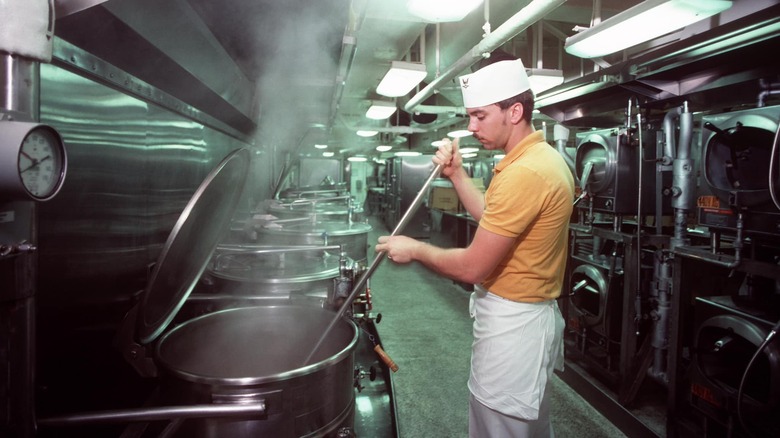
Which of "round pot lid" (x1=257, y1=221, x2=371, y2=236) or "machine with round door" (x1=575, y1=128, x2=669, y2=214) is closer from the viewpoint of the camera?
"round pot lid" (x1=257, y1=221, x2=371, y2=236)

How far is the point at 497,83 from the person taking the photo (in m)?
1.78

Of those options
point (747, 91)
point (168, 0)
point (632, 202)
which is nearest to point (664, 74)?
point (747, 91)

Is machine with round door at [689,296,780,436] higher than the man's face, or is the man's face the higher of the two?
the man's face

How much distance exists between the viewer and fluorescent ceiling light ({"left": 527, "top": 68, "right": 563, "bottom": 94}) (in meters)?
3.91

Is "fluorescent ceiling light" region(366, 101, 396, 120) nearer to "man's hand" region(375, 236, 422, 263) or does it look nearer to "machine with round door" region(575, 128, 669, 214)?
"machine with round door" region(575, 128, 669, 214)

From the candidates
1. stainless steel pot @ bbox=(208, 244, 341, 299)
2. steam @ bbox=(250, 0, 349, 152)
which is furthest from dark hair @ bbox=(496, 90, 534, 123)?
stainless steel pot @ bbox=(208, 244, 341, 299)

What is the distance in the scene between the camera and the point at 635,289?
127 inches

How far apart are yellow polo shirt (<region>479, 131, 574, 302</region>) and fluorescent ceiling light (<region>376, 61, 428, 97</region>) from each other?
1890mm

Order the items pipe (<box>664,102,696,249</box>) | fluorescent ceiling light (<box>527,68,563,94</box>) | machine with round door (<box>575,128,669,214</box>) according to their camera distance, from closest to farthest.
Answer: pipe (<box>664,102,696,249</box>)
machine with round door (<box>575,128,669,214</box>)
fluorescent ceiling light (<box>527,68,563,94</box>)

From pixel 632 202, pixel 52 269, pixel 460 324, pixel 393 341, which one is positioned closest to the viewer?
pixel 52 269

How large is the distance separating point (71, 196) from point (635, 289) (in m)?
3.57

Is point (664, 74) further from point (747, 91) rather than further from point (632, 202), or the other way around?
point (632, 202)

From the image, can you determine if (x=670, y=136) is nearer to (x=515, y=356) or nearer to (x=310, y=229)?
(x=515, y=356)

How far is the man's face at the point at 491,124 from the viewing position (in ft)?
5.92
